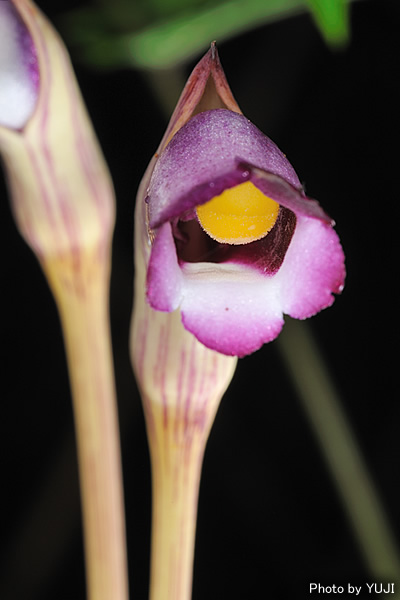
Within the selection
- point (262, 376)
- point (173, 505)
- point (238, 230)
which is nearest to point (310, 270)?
point (238, 230)

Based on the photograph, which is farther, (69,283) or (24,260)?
(24,260)

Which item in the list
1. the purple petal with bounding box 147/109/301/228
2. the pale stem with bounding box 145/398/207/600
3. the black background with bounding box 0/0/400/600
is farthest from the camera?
the black background with bounding box 0/0/400/600

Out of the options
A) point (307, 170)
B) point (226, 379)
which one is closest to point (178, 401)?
point (226, 379)

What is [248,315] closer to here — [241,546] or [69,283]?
[69,283]

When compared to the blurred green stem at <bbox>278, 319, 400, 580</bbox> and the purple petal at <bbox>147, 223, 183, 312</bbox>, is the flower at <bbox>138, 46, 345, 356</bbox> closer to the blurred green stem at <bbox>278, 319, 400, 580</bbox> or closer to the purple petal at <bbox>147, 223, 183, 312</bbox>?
the purple petal at <bbox>147, 223, 183, 312</bbox>

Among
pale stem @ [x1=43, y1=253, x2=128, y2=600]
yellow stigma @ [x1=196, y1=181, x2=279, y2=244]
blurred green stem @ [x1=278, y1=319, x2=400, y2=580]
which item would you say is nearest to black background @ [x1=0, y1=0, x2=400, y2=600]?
blurred green stem @ [x1=278, y1=319, x2=400, y2=580]

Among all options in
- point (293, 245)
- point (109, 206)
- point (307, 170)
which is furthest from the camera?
point (307, 170)

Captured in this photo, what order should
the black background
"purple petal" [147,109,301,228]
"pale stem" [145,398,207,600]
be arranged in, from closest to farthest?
"purple petal" [147,109,301,228]
"pale stem" [145,398,207,600]
the black background

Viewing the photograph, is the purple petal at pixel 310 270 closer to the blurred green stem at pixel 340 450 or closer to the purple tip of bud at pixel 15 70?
the purple tip of bud at pixel 15 70
